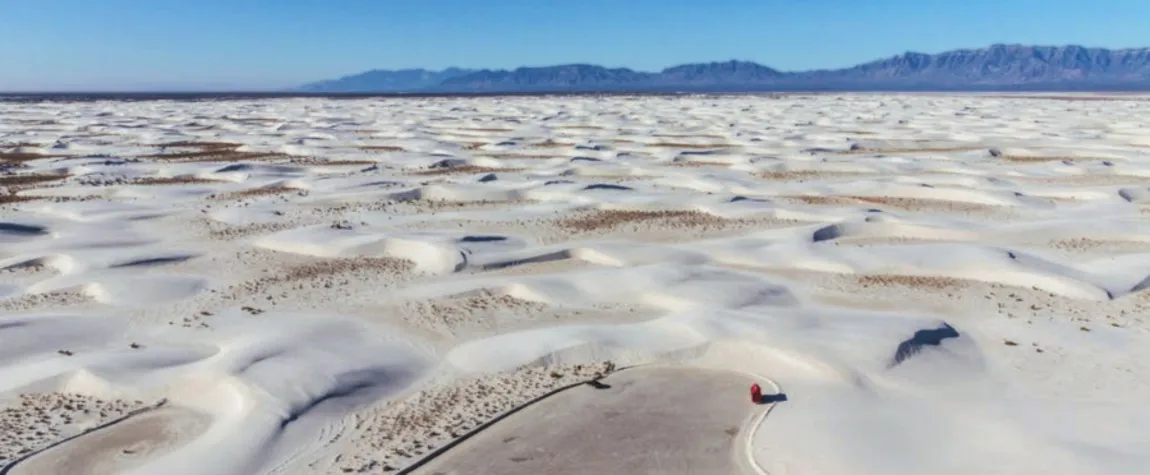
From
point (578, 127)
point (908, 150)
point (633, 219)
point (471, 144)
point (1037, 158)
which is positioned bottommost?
point (578, 127)

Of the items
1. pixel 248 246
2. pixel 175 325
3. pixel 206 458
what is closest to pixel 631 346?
pixel 206 458

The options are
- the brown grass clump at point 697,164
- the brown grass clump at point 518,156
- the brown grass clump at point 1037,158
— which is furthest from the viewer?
the brown grass clump at point 518,156

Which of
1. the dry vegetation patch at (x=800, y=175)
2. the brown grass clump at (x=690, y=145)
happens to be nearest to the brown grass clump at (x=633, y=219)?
the dry vegetation patch at (x=800, y=175)

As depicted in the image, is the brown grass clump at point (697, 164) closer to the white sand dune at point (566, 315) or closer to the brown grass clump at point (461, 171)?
the white sand dune at point (566, 315)

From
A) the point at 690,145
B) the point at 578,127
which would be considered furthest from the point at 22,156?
the point at 578,127

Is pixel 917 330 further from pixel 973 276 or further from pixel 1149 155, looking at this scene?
pixel 1149 155

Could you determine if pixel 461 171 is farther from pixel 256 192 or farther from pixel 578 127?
pixel 578 127

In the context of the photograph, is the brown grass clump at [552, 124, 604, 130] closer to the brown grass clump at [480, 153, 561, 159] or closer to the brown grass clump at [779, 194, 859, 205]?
the brown grass clump at [480, 153, 561, 159]
